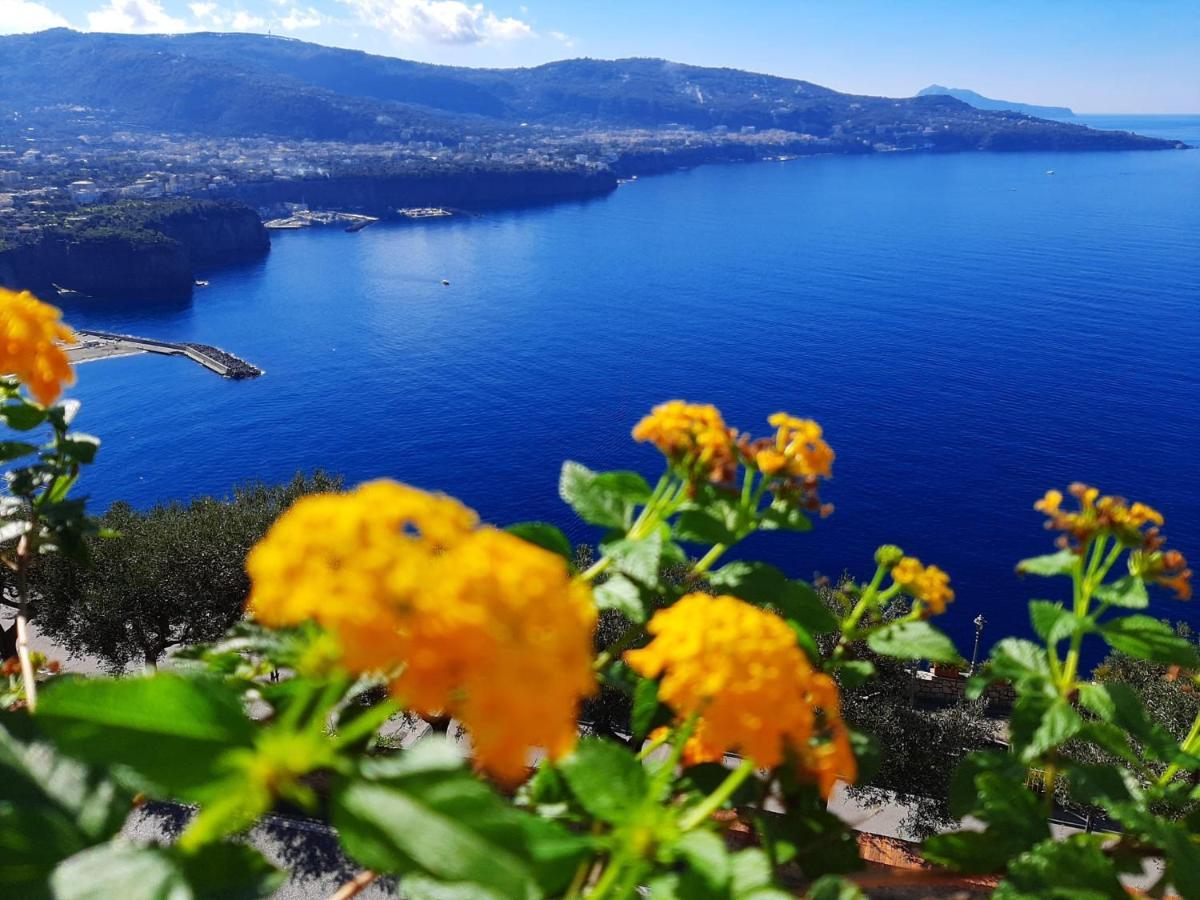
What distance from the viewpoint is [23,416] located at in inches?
100

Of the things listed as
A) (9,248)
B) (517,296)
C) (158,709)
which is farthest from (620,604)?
(9,248)

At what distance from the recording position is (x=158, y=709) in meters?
1.13

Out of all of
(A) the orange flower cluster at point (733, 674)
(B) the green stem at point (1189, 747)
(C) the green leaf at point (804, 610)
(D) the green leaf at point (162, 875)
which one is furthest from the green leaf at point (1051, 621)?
(D) the green leaf at point (162, 875)

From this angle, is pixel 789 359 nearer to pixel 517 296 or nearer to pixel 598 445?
pixel 598 445

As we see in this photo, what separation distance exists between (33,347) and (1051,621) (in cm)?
331

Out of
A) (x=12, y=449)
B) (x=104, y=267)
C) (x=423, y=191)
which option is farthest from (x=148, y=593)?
(x=423, y=191)

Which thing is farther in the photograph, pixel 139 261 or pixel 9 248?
pixel 139 261

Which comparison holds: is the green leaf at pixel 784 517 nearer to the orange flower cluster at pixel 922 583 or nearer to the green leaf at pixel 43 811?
the orange flower cluster at pixel 922 583

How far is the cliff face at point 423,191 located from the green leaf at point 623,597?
173162 millimetres

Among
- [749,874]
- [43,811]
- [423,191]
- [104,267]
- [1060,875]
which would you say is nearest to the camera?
[43,811]

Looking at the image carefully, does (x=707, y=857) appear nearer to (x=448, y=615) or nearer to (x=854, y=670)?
(x=448, y=615)

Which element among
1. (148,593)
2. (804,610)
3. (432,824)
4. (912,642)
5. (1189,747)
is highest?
(432,824)

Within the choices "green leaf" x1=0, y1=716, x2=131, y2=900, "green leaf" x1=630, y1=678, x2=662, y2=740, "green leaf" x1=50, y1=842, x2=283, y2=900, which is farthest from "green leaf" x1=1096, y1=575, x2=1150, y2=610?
"green leaf" x1=0, y1=716, x2=131, y2=900

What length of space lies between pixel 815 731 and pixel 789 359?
76.7m
